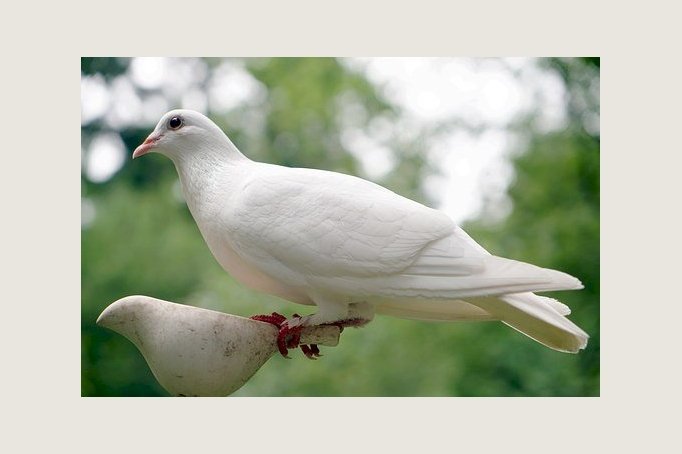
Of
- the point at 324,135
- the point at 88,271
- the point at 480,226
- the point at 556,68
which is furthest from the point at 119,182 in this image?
the point at 556,68

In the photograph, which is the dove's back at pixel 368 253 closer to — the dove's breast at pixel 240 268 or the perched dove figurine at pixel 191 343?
the dove's breast at pixel 240 268

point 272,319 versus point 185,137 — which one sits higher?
point 185,137

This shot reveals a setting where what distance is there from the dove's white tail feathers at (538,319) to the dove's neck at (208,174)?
4.41 feet

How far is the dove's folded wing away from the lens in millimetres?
3521

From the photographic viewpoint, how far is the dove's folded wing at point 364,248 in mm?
3521

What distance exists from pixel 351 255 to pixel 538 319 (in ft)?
2.95

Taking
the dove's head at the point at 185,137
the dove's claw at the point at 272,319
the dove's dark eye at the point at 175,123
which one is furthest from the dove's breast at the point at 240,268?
the dove's dark eye at the point at 175,123

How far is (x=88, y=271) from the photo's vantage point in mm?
9438

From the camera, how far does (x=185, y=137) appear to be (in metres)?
4.02

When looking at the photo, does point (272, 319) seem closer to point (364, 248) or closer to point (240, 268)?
point (240, 268)

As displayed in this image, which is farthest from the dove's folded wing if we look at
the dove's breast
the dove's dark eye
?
the dove's dark eye

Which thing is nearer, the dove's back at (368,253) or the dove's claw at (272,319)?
the dove's back at (368,253)

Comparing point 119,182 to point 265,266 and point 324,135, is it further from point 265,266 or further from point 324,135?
point 265,266

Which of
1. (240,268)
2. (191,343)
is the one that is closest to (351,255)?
(240,268)
